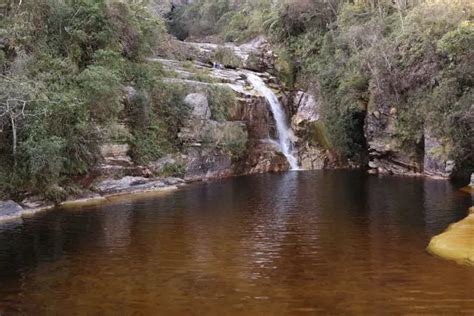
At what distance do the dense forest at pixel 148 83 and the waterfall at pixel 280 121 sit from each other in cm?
330

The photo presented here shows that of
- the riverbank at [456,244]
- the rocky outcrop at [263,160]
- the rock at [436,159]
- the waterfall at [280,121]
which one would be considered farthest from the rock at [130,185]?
the riverbank at [456,244]

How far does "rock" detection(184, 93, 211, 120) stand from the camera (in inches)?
1452

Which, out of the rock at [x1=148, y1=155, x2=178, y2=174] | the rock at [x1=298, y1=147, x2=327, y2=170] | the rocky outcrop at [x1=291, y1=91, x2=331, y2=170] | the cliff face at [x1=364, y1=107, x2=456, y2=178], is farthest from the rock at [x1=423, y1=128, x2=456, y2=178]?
the rock at [x1=148, y1=155, x2=178, y2=174]

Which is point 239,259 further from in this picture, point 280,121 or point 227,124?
point 280,121

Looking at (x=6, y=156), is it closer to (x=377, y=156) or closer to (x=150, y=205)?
(x=150, y=205)

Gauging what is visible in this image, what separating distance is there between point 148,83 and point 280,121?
41.8ft

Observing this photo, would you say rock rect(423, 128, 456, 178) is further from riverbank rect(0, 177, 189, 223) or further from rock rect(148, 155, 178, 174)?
rock rect(148, 155, 178, 174)

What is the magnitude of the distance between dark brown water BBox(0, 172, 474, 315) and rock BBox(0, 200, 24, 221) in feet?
3.84

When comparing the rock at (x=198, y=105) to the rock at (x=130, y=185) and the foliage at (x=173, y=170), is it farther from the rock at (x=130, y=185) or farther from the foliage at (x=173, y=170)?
the rock at (x=130, y=185)

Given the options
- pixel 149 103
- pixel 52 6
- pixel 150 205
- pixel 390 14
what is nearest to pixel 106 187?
pixel 150 205

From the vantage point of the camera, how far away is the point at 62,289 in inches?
479

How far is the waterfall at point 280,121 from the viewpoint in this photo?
4231cm

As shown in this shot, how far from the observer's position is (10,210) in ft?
71.7

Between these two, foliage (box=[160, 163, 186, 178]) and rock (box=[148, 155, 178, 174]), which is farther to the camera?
foliage (box=[160, 163, 186, 178])
